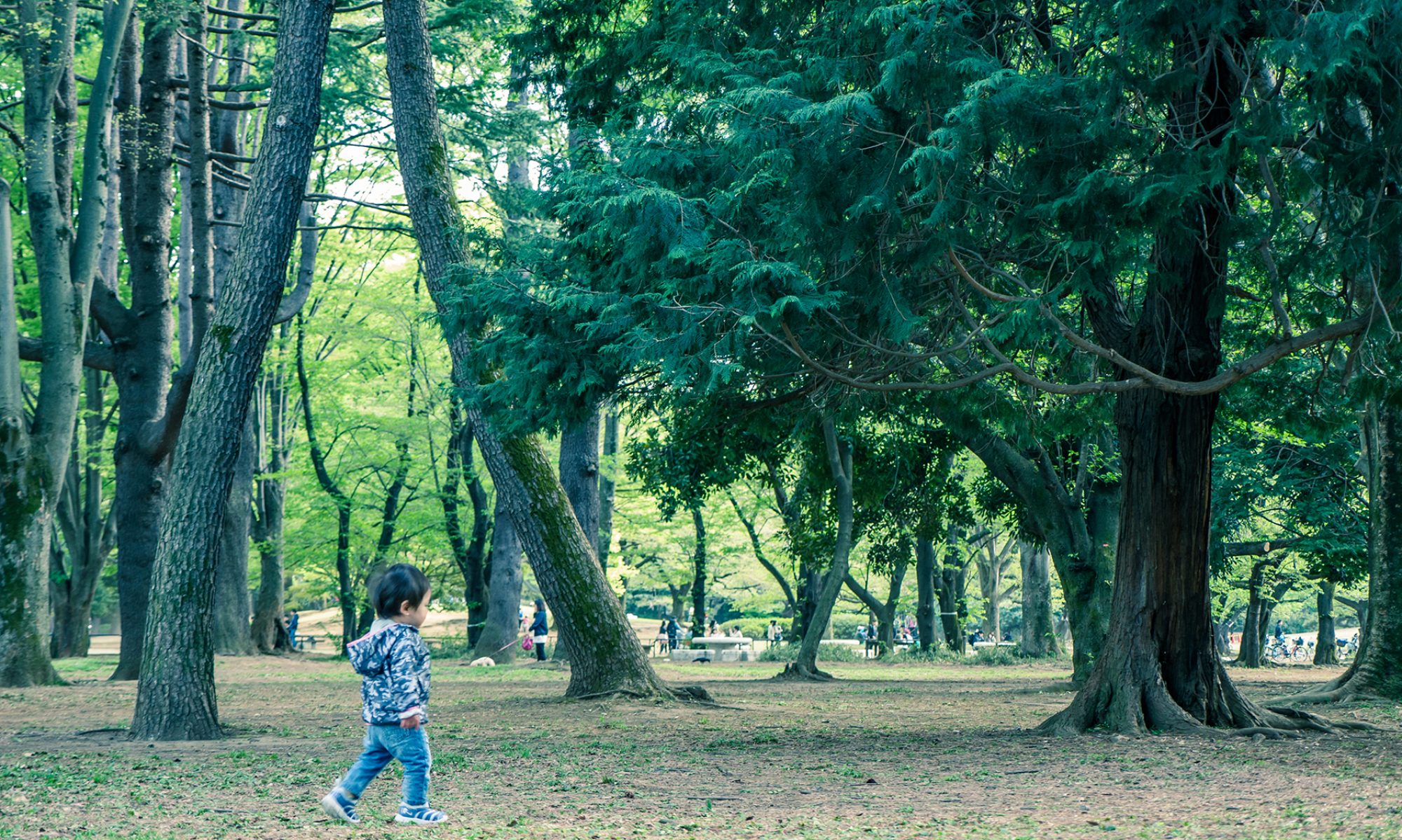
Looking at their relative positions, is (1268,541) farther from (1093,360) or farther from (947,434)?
(1093,360)

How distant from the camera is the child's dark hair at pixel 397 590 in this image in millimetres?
5148

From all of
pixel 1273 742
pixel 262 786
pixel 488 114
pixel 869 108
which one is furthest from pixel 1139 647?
pixel 488 114

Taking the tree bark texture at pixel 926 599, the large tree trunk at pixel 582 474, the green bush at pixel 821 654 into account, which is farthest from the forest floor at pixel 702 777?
the tree bark texture at pixel 926 599

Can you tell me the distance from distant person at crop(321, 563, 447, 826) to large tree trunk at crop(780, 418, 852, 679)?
12371 mm

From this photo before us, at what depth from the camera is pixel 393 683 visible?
518 centimetres

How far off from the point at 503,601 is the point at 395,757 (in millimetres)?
20861

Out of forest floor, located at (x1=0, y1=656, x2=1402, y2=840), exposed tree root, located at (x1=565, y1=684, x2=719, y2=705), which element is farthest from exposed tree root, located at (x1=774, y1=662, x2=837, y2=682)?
exposed tree root, located at (x1=565, y1=684, x2=719, y2=705)

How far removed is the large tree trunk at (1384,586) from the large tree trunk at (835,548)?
7034 millimetres

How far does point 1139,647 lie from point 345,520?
2738 cm

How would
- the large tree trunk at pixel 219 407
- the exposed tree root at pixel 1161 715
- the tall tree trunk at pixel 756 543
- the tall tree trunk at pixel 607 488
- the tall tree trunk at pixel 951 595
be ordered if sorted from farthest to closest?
the tall tree trunk at pixel 756 543 < the tall tree trunk at pixel 951 595 < the tall tree trunk at pixel 607 488 < the large tree trunk at pixel 219 407 < the exposed tree root at pixel 1161 715

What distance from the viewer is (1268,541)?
20469mm

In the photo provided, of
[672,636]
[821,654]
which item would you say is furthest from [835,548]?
[672,636]

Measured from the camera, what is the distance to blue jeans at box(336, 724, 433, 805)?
5.22 meters

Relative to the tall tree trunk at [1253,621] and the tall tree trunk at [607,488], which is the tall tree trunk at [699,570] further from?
the tall tree trunk at [1253,621]
